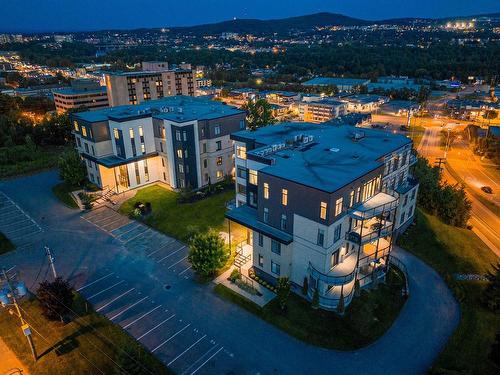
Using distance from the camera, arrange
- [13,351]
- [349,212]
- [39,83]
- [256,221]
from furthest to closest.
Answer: [39,83] → [256,221] → [349,212] → [13,351]

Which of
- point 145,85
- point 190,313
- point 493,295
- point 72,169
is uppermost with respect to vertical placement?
point 145,85

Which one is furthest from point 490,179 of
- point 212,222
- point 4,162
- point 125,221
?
point 4,162

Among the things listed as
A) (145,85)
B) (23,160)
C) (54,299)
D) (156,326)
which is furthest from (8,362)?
(145,85)

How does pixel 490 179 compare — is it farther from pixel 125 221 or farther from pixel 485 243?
pixel 125 221

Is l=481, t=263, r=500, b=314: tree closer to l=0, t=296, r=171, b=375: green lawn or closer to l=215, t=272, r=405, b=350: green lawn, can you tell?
l=215, t=272, r=405, b=350: green lawn

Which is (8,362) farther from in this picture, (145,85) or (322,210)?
(145,85)

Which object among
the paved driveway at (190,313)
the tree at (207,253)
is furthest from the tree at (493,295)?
the tree at (207,253)
